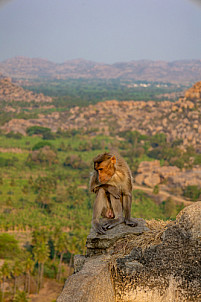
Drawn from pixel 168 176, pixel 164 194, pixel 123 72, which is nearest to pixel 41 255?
pixel 164 194

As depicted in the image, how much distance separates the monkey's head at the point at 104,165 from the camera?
4.82 m

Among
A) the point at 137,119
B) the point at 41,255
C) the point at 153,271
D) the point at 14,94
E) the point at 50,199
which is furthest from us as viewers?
the point at 137,119

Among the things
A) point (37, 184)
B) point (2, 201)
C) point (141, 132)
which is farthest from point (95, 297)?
point (141, 132)

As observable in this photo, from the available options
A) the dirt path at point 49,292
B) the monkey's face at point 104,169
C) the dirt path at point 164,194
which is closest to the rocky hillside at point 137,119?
the dirt path at point 164,194

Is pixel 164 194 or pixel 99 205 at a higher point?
pixel 99 205

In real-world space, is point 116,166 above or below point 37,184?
above

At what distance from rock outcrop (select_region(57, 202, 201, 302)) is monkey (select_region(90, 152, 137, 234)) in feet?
2.12

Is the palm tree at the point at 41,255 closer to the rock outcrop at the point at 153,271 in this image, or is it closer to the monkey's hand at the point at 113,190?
the monkey's hand at the point at 113,190

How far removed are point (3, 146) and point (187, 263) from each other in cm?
5838

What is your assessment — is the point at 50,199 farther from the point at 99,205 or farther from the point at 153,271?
the point at 153,271

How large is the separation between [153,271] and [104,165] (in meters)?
1.57

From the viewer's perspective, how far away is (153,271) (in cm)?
383

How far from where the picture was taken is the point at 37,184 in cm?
3759

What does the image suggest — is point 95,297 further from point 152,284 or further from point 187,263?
point 187,263
